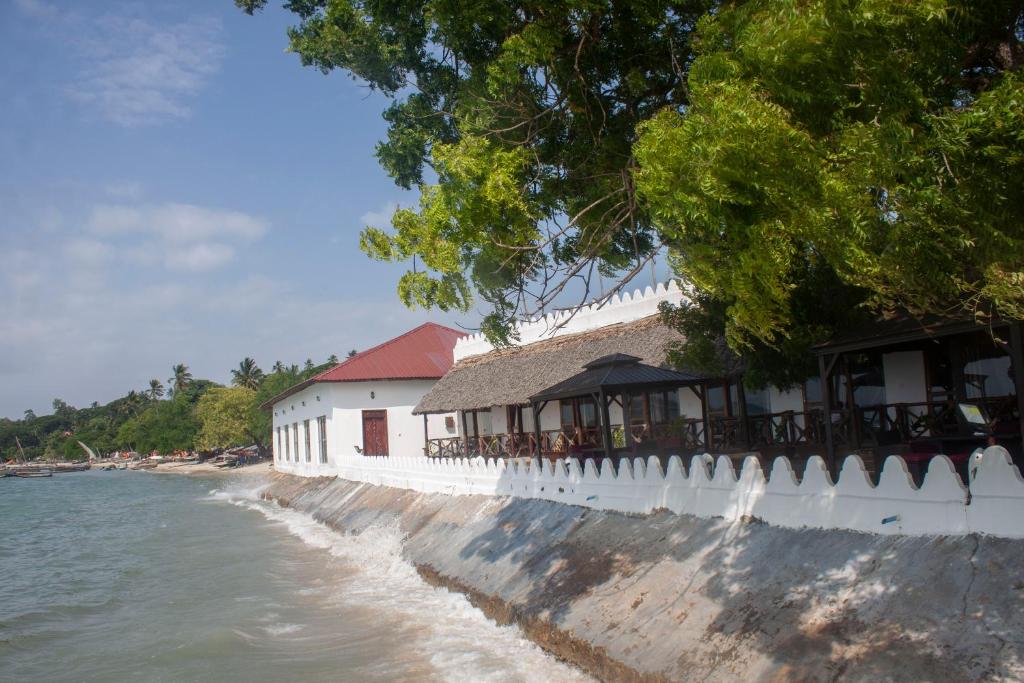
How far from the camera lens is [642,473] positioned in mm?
10617

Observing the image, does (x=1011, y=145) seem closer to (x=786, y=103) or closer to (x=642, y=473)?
(x=786, y=103)

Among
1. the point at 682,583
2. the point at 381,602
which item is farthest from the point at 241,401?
the point at 682,583

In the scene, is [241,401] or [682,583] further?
[241,401]

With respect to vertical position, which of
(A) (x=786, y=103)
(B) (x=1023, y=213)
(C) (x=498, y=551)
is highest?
(A) (x=786, y=103)

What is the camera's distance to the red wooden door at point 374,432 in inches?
1357

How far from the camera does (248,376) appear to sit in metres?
97.9

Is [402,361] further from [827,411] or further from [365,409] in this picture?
[827,411]

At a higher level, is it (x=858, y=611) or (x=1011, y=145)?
(x=1011, y=145)

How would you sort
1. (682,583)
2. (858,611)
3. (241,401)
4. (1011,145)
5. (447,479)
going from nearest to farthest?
(1011,145)
(858,611)
(682,583)
(447,479)
(241,401)

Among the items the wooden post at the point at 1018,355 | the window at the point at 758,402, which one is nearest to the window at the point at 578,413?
the window at the point at 758,402

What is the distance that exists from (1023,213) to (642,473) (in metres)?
6.95

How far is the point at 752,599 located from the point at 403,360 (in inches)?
1204

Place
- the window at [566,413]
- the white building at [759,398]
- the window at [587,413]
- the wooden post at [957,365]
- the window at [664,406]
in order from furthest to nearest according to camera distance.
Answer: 1. the window at [566,413]
2. the window at [587,413]
3. the window at [664,406]
4. the wooden post at [957,365]
5. the white building at [759,398]

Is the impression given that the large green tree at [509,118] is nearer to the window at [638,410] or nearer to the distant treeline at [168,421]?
the window at [638,410]
